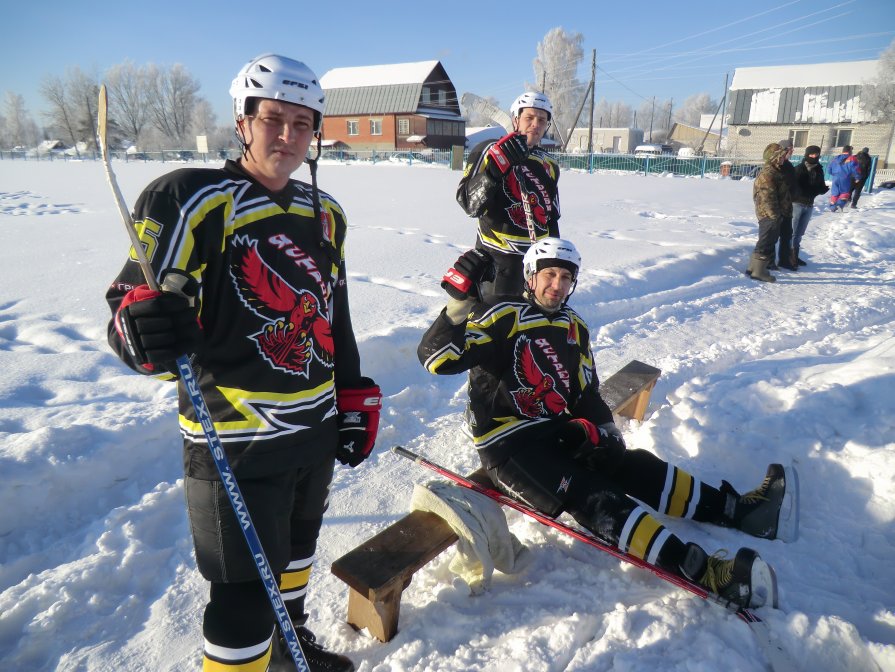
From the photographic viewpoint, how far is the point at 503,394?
116 inches

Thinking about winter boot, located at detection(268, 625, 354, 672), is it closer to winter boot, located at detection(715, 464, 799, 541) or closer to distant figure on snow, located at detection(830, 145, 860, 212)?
winter boot, located at detection(715, 464, 799, 541)

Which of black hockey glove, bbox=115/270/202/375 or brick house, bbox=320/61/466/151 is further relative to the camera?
brick house, bbox=320/61/466/151

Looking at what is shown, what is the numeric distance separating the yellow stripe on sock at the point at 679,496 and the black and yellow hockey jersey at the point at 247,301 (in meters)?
2.01

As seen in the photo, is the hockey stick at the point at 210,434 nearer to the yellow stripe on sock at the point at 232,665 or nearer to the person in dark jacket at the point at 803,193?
the yellow stripe on sock at the point at 232,665

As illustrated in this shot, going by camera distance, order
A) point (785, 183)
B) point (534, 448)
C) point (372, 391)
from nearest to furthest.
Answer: point (372, 391) < point (534, 448) < point (785, 183)

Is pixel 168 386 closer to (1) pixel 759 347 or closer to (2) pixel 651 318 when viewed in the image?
(2) pixel 651 318

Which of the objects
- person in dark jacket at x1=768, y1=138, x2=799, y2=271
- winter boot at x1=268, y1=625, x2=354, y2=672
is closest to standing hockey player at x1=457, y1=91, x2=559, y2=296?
winter boot at x1=268, y1=625, x2=354, y2=672

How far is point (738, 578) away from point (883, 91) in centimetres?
4920

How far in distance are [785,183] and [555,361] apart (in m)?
7.43

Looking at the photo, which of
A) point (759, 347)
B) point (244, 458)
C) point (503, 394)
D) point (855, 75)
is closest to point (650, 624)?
point (503, 394)

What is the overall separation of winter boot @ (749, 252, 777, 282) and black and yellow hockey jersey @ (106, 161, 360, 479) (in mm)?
8194

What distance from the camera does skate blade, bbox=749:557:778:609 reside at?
92.0 inches

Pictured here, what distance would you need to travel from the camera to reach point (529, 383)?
2955mm

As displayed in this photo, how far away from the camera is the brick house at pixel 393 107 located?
44.5m
